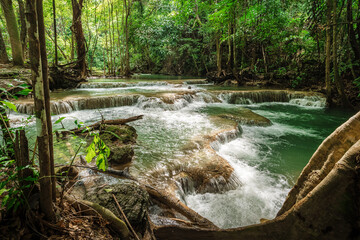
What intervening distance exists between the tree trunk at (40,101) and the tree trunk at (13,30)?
11.3m

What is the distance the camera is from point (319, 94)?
1090 cm

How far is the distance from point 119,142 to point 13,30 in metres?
9.66

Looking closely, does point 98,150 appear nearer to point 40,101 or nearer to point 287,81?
point 40,101

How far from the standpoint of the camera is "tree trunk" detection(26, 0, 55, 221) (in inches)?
44.5

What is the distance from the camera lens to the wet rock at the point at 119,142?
11.6ft

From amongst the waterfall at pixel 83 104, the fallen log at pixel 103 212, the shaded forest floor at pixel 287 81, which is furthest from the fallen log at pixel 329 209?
the shaded forest floor at pixel 287 81

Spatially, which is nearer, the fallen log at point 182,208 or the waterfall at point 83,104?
the fallen log at point 182,208

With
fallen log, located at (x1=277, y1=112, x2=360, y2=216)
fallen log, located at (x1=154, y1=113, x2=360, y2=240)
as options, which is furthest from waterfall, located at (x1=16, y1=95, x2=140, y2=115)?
fallen log, located at (x1=277, y1=112, x2=360, y2=216)

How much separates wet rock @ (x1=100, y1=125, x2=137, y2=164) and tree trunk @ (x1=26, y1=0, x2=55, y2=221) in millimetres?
1359

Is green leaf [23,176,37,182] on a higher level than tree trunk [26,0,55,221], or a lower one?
lower

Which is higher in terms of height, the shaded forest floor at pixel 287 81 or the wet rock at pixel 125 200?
the shaded forest floor at pixel 287 81

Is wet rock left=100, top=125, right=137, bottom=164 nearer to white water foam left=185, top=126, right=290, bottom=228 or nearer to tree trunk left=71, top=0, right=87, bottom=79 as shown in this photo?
white water foam left=185, top=126, right=290, bottom=228

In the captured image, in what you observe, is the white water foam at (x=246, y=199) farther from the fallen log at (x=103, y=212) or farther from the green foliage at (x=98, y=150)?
the green foliage at (x=98, y=150)

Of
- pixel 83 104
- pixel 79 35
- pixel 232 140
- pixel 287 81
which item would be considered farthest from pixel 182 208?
pixel 79 35
